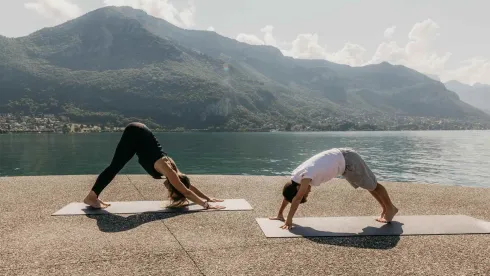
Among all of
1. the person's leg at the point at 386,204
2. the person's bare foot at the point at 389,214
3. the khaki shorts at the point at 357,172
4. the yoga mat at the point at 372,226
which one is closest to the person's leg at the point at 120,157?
the yoga mat at the point at 372,226

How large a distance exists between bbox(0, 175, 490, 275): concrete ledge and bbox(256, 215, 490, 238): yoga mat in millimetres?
222

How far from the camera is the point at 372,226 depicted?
7102 millimetres

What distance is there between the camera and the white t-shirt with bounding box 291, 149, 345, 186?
6.79 metres

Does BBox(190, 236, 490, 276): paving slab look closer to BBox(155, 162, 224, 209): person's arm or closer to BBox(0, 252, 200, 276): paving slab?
BBox(0, 252, 200, 276): paving slab

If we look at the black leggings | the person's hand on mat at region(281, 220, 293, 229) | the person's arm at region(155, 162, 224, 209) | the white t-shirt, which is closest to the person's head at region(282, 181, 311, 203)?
the white t-shirt

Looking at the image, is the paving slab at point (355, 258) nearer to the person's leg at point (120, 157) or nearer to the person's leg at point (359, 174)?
the person's leg at point (359, 174)

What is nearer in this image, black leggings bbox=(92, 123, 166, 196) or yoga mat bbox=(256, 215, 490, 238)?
yoga mat bbox=(256, 215, 490, 238)

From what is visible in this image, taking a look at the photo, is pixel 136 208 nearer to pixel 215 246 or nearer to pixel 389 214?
pixel 215 246

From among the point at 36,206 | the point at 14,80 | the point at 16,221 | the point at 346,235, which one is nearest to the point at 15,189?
the point at 36,206

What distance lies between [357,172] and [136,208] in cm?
497

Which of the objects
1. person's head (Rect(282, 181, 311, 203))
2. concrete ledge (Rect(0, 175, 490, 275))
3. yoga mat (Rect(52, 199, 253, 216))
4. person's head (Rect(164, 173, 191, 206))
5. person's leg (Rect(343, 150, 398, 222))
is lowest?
yoga mat (Rect(52, 199, 253, 216))

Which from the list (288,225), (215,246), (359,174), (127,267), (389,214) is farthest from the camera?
(389,214)

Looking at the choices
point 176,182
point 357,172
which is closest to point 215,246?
point 176,182

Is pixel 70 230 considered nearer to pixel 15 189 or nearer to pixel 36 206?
pixel 36 206
